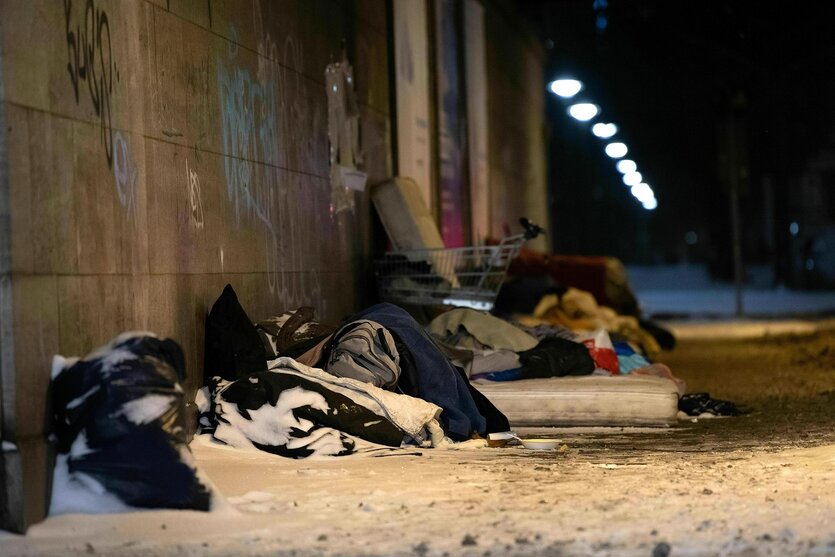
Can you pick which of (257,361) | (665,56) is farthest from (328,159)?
(665,56)

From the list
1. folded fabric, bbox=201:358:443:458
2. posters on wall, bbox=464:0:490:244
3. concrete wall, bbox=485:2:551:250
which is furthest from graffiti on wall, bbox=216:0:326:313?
concrete wall, bbox=485:2:551:250

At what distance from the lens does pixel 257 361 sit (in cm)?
687

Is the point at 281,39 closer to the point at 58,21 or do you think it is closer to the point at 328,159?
the point at 328,159

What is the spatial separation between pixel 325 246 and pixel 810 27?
21.6 meters

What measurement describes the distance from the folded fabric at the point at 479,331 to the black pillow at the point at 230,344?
2.31 metres

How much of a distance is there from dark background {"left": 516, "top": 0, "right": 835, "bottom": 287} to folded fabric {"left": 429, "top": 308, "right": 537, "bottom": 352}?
1503cm

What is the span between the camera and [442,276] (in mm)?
10008

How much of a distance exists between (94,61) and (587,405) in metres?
3.75

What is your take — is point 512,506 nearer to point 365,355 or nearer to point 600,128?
point 365,355

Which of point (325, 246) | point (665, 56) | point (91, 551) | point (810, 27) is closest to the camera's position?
point (91, 551)

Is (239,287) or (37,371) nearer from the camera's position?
(37,371)

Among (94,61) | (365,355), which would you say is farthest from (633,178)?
(94,61)

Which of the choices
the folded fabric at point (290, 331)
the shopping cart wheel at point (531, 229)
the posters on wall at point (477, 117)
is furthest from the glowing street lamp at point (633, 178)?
the folded fabric at point (290, 331)

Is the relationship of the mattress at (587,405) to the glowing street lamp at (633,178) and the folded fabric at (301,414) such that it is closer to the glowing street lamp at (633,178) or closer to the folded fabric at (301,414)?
the folded fabric at (301,414)
